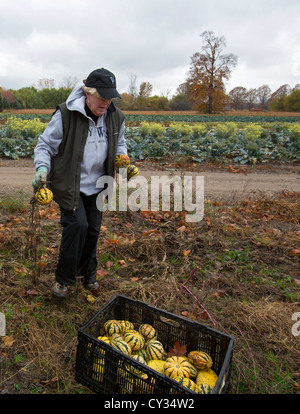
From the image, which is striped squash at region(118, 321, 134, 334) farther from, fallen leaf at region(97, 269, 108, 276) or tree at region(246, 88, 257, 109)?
tree at region(246, 88, 257, 109)

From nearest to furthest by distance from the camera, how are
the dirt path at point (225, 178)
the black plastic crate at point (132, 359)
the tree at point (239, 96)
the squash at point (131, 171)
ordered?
the black plastic crate at point (132, 359)
the squash at point (131, 171)
the dirt path at point (225, 178)
the tree at point (239, 96)

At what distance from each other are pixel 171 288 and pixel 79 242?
119cm

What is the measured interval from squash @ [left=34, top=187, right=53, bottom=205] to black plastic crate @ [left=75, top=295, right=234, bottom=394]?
1.00 m

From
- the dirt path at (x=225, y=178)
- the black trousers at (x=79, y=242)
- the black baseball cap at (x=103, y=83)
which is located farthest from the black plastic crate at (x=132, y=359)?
the dirt path at (x=225, y=178)

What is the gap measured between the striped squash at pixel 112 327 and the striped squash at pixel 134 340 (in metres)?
0.10

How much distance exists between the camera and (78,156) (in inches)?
105

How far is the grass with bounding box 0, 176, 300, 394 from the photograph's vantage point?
2469mm

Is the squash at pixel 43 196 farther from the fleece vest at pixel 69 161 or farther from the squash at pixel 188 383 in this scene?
the squash at pixel 188 383

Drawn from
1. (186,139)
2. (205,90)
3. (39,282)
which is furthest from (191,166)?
(205,90)

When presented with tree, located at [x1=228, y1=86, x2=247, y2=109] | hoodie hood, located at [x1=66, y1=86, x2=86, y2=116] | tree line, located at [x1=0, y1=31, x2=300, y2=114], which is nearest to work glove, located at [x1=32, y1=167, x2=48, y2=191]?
hoodie hood, located at [x1=66, y1=86, x2=86, y2=116]

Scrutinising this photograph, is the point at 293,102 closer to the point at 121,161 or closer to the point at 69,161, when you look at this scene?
the point at 121,161

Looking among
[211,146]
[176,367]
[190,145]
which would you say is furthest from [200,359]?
[211,146]

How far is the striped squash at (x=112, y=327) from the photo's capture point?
2.49m
